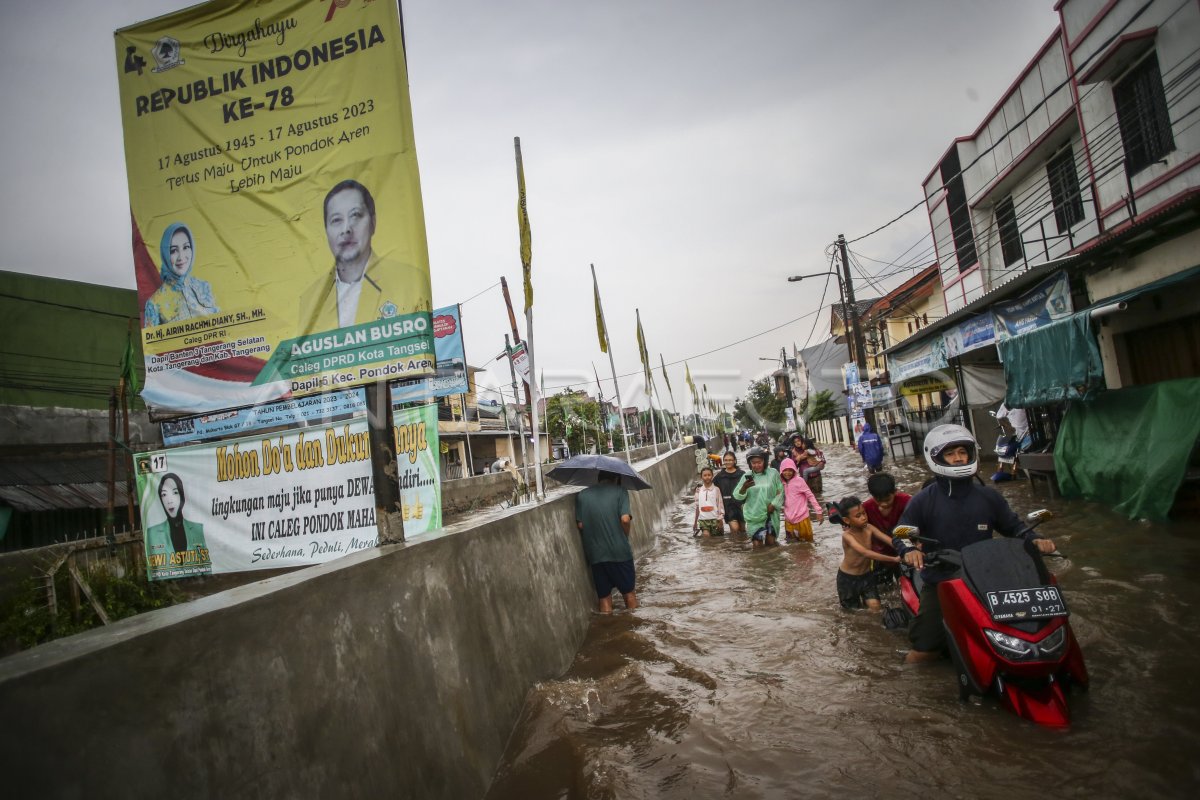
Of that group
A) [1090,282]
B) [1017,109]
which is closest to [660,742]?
[1090,282]

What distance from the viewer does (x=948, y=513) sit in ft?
13.6

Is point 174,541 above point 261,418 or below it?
below

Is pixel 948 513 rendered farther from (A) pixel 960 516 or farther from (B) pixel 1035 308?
(B) pixel 1035 308

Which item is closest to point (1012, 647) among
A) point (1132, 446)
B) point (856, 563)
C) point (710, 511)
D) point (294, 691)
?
point (856, 563)

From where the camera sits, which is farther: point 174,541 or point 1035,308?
point 1035,308

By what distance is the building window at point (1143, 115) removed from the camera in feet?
37.3

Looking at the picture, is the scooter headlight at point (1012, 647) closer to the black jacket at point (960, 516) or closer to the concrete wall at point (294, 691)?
the black jacket at point (960, 516)

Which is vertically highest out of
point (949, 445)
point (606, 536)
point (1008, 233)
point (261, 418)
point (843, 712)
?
point (1008, 233)

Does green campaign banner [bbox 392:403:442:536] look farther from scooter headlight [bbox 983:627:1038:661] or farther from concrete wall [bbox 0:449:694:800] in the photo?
scooter headlight [bbox 983:627:1038:661]

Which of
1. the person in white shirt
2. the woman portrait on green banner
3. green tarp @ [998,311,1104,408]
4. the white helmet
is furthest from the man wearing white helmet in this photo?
the woman portrait on green banner

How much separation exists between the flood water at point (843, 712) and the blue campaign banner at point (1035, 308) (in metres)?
5.30

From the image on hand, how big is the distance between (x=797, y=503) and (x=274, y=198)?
7806mm

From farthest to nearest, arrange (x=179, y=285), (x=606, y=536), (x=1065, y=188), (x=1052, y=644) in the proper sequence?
1. (x=1065, y=188)
2. (x=606, y=536)
3. (x=179, y=285)
4. (x=1052, y=644)

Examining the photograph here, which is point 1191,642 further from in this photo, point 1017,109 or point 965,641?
point 1017,109
